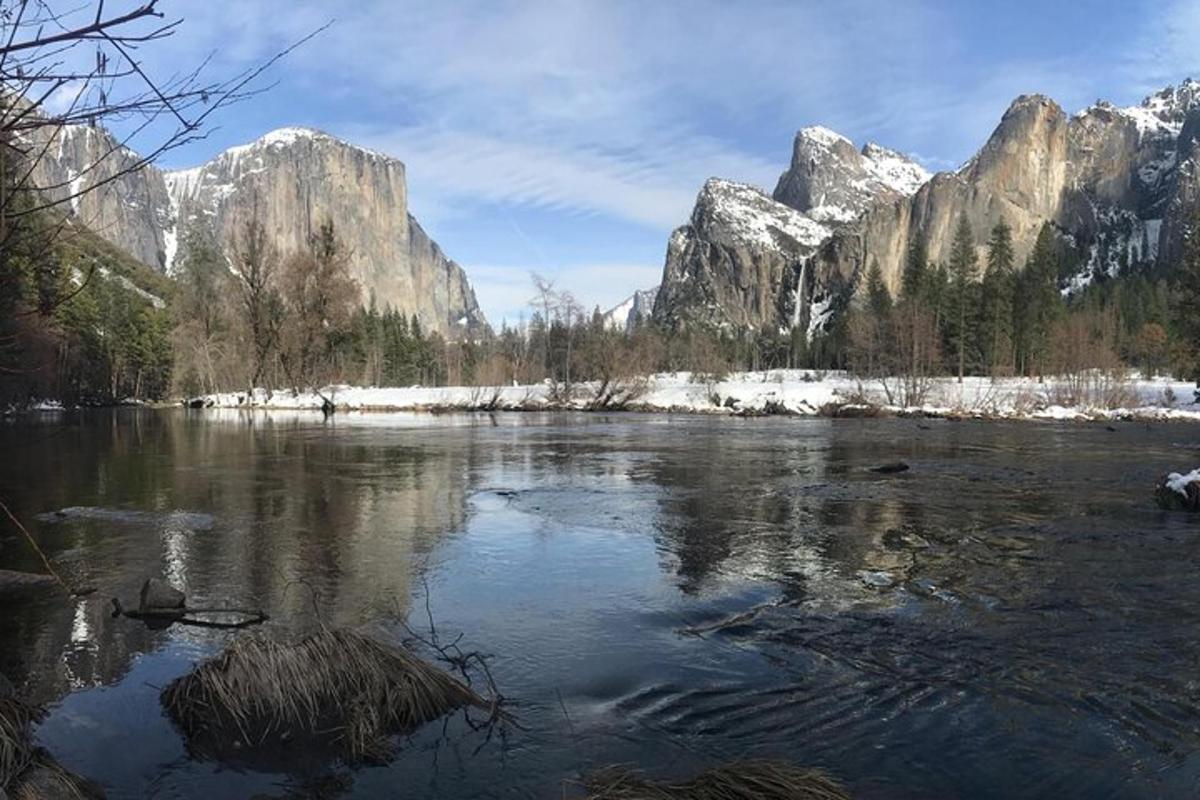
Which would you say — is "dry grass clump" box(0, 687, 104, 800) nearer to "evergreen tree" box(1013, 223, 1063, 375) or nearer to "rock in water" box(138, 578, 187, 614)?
"rock in water" box(138, 578, 187, 614)

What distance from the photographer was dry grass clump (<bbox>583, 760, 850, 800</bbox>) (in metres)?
4.42

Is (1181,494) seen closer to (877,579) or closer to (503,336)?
(877,579)

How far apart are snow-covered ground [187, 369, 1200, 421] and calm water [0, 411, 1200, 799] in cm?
4014

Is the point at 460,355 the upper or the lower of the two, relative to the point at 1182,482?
upper

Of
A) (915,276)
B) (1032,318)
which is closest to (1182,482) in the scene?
(1032,318)

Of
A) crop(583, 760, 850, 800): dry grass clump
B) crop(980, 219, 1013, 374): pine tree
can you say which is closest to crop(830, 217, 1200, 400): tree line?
crop(980, 219, 1013, 374): pine tree

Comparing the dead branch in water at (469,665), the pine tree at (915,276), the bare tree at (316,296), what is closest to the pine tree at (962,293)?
the pine tree at (915,276)

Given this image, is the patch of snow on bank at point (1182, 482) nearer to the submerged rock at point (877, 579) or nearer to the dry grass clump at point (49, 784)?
the submerged rock at point (877, 579)

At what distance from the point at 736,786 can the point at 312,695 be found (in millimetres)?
3604

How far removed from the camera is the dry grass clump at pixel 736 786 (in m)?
4.42

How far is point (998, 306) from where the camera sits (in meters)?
92.4

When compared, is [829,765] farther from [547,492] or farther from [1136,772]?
[547,492]

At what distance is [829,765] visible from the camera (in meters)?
5.75

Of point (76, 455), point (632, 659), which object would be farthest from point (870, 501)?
point (76, 455)
